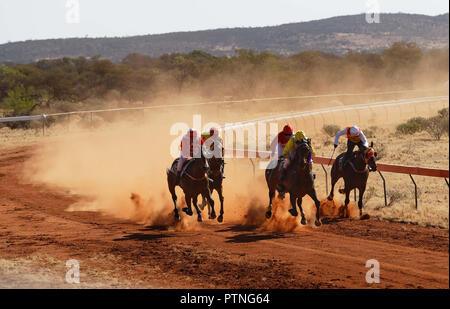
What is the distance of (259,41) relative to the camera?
18338cm

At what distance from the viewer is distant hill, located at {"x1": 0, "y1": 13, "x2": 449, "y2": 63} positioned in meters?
166

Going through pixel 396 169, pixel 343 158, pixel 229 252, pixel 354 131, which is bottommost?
pixel 229 252

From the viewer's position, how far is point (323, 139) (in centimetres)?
3306

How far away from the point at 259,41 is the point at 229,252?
175024mm

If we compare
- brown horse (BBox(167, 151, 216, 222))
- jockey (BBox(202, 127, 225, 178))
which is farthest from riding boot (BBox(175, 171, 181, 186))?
jockey (BBox(202, 127, 225, 178))

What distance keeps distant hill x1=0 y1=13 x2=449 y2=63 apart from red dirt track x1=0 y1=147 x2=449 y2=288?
149 metres

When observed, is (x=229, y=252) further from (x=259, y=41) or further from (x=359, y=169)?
(x=259, y=41)

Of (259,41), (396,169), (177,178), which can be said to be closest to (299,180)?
(177,178)

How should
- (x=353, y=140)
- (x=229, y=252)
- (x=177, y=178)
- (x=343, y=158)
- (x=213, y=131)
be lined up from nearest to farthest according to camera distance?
(x=229, y=252) < (x=213, y=131) < (x=177, y=178) < (x=353, y=140) < (x=343, y=158)

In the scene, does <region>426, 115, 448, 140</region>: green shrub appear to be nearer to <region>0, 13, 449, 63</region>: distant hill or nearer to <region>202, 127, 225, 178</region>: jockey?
<region>202, 127, 225, 178</region>: jockey

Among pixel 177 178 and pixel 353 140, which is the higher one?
pixel 353 140

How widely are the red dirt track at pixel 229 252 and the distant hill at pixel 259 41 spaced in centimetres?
14869

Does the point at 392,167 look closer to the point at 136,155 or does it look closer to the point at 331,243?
the point at 331,243
